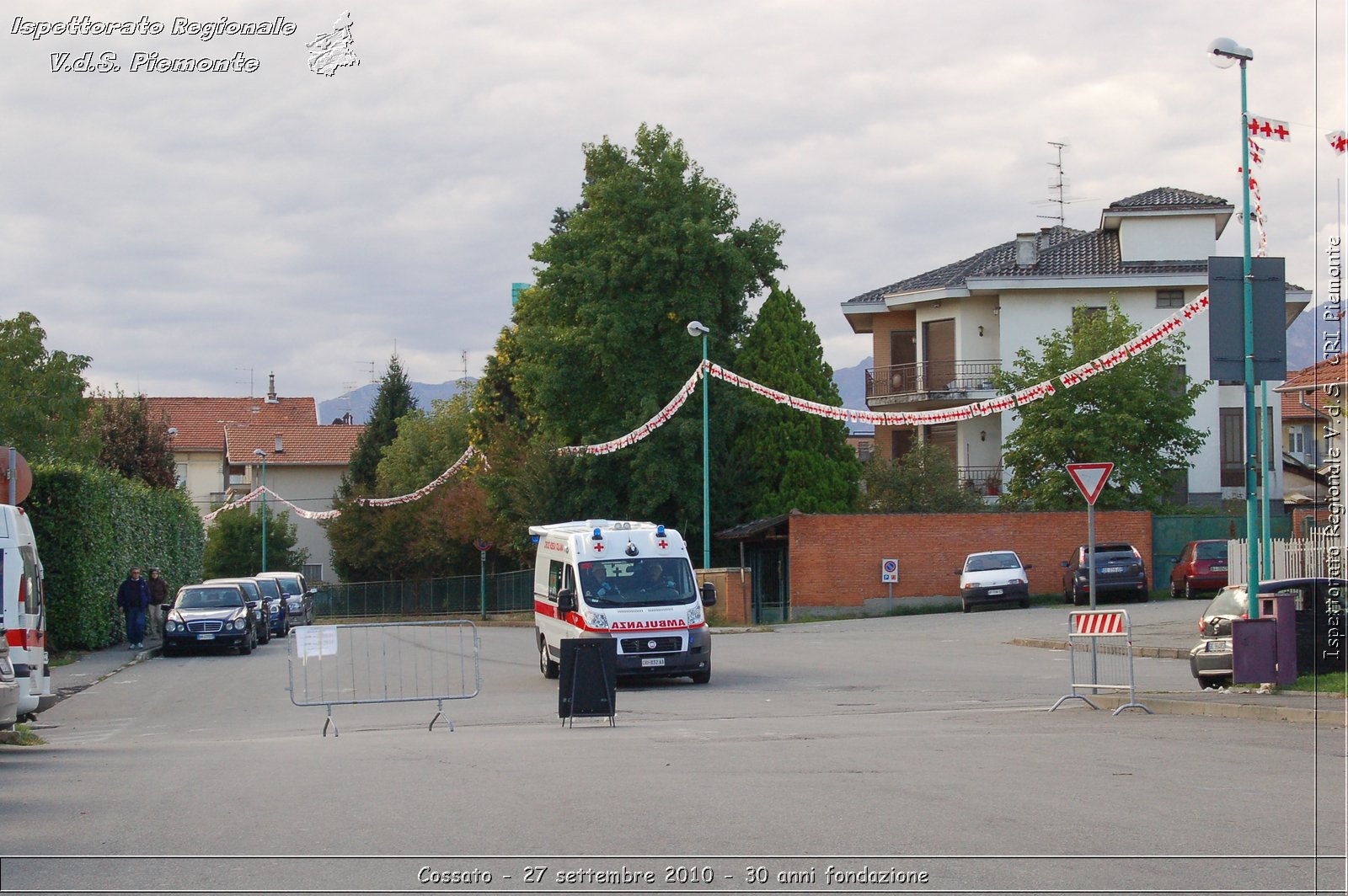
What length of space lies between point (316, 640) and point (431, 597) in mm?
49371

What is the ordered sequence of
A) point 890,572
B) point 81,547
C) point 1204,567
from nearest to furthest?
point 81,547 < point 1204,567 < point 890,572

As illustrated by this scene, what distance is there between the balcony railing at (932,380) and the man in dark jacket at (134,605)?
31060mm

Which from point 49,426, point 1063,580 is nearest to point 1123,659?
point 1063,580

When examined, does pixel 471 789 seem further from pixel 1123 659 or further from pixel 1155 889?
pixel 1123 659

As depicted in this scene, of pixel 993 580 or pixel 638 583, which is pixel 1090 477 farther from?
pixel 993 580

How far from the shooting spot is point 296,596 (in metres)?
46.1

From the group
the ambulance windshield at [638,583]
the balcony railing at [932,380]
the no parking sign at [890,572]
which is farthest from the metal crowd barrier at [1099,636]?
the balcony railing at [932,380]

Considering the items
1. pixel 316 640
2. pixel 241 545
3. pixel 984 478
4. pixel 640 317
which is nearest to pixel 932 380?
pixel 984 478

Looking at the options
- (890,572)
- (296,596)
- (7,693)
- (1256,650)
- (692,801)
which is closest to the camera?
(692,801)

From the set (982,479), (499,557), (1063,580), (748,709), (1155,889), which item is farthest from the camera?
(499,557)

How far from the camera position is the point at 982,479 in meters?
52.9

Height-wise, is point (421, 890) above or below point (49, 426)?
below

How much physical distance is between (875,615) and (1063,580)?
5.52 meters

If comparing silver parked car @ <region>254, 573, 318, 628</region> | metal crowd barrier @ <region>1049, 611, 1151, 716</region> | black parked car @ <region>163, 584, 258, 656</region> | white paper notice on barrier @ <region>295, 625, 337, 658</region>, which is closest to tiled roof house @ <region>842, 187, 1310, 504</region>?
silver parked car @ <region>254, 573, 318, 628</region>
